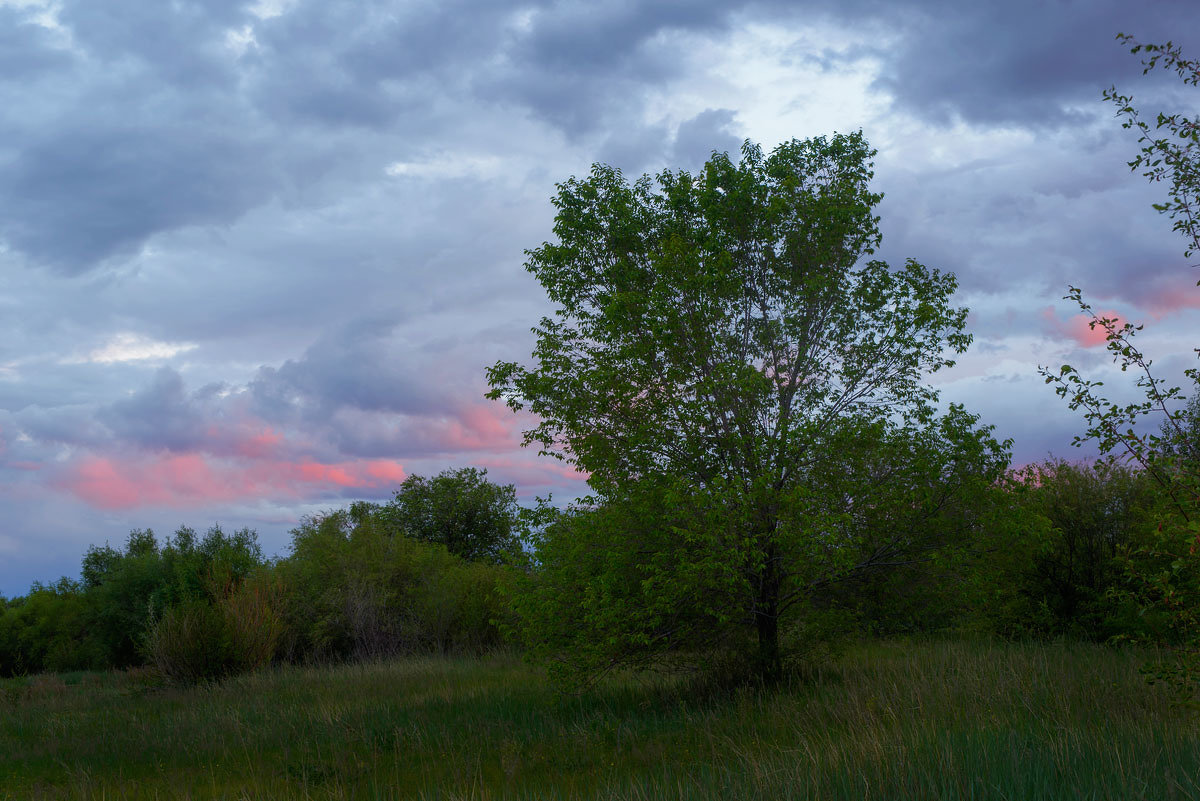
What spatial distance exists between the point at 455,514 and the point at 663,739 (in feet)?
132

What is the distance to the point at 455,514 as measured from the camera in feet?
163

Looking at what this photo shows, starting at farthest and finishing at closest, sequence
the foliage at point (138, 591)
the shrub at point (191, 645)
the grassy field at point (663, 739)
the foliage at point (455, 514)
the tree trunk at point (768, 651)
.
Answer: the foliage at point (455, 514) → the foliage at point (138, 591) → the shrub at point (191, 645) → the tree trunk at point (768, 651) → the grassy field at point (663, 739)

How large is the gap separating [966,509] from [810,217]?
19.4 feet

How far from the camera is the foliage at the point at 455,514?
4953 centimetres

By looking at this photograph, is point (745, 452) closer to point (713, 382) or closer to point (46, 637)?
point (713, 382)

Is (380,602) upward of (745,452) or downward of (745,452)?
downward

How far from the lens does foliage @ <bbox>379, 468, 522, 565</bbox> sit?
49531mm

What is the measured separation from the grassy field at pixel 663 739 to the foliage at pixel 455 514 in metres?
30.2

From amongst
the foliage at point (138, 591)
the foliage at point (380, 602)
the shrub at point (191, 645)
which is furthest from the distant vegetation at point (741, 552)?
the foliage at point (138, 591)

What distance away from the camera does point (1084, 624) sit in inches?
739

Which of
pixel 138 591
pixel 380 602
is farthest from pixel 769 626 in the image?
pixel 138 591

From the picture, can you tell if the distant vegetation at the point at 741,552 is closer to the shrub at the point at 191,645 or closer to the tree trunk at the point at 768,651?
the tree trunk at the point at 768,651

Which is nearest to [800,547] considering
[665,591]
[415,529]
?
[665,591]

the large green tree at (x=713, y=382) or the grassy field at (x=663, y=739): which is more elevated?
the large green tree at (x=713, y=382)
